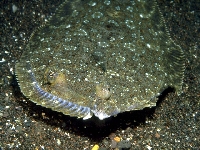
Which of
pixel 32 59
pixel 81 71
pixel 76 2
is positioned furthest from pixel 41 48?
pixel 76 2

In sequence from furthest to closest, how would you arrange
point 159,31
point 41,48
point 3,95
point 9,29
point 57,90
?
point 9,29 → point 159,31 → point 3,95 → point 41,48 → point 57,90

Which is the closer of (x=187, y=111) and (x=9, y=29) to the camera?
(x=187, y=111)

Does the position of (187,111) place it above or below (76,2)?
below

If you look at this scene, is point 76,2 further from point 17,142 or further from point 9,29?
point 17,142

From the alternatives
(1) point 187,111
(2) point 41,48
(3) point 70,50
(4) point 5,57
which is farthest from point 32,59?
(1) point 187,111

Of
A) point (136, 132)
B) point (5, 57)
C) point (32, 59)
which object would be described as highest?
point (32, 59)

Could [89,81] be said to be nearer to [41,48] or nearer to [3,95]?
[41,48]

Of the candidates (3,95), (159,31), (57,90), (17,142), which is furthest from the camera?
(159,31)
